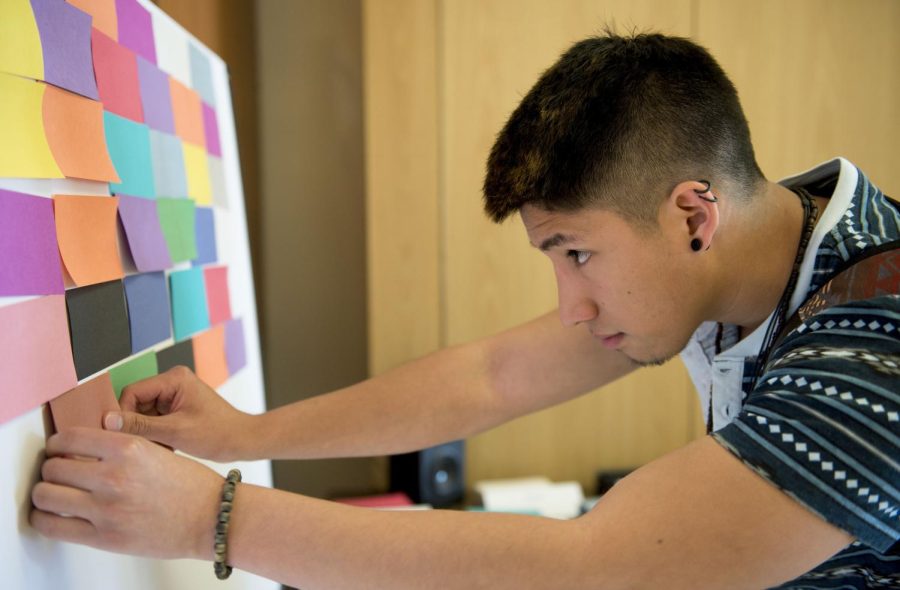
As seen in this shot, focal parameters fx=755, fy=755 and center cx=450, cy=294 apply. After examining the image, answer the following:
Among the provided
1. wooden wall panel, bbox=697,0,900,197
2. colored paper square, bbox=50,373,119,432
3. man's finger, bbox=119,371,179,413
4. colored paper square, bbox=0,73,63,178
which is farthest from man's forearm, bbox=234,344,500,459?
wooden wall panel, bbox=697,0,900,197

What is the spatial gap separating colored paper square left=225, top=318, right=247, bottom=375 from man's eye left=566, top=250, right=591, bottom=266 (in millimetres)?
591

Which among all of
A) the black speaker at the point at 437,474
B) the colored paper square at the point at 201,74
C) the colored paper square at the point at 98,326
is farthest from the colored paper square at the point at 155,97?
the black speaker at the point at 437,474

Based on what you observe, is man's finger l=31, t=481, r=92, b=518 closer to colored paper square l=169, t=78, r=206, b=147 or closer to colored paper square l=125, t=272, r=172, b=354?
colored paper square l=125, t=272, r=172, b=354

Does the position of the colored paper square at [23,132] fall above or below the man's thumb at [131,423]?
above

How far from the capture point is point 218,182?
1.22 metres

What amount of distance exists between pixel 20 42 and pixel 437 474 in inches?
71.2

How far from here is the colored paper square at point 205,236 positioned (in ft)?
3.55

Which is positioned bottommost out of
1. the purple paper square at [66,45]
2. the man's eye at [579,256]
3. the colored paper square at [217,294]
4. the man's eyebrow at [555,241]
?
the colored paper square at [217,294]

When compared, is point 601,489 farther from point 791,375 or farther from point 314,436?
point 791,375

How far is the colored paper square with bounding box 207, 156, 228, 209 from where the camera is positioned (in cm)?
118

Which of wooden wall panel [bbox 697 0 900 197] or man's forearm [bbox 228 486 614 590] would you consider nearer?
man's forearm [bbox 228 486 614 590]

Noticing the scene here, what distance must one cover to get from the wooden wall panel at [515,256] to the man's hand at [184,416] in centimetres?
143

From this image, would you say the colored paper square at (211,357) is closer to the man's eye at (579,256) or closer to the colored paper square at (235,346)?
the colored paper square at (235,346)

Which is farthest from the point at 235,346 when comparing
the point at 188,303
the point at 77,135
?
the point at 77,135
